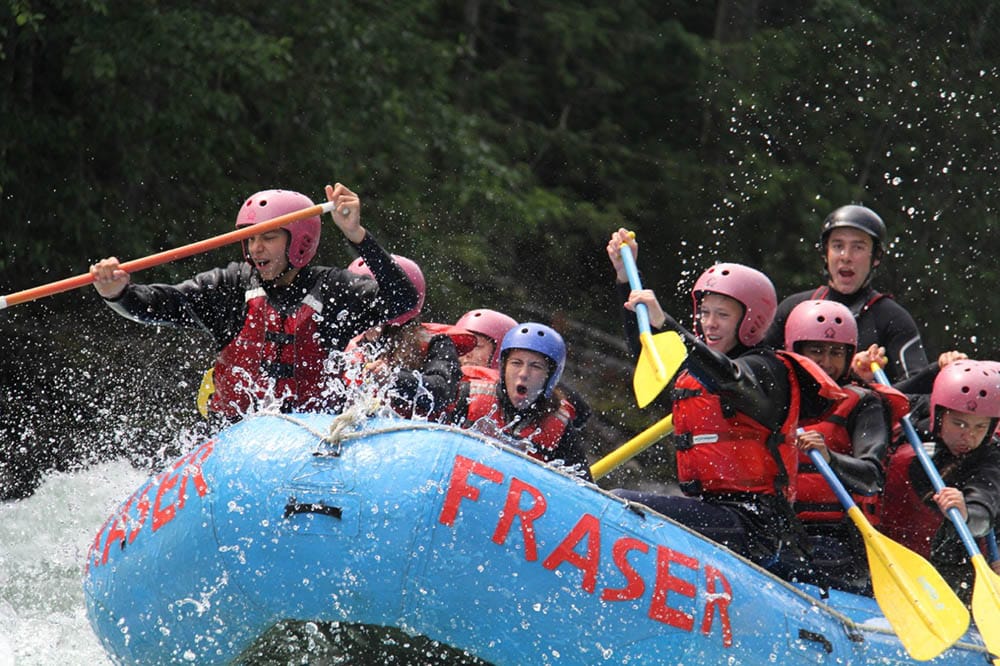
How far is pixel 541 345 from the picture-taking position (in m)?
5.48

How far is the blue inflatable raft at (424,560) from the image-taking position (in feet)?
13.7

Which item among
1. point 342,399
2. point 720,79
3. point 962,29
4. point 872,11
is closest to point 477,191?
point 720,79

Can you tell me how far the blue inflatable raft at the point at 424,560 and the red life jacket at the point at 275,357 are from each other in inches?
33.5

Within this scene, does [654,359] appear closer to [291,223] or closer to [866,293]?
[291,223]

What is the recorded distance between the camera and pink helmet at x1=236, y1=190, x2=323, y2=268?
5.28 m

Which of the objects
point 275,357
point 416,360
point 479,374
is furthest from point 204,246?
point 479,374

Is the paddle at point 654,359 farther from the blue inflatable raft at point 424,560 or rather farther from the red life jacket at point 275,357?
the red life jacket at point 275,357

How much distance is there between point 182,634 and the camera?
14.4 feet

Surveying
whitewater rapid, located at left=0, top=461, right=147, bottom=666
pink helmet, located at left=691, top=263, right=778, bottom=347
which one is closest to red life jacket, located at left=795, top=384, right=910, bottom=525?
pink helmet, located at left=691, top=263, right=778, bottom=347

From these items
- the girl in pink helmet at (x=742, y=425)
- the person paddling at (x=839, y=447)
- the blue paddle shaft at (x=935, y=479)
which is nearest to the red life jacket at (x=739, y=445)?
the girl in pink helmet at (x=742, y=425)

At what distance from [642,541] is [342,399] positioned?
1.54m

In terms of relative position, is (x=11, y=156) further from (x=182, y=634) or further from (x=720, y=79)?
(x=720, y=79)

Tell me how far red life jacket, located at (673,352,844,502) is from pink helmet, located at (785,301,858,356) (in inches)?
14.8

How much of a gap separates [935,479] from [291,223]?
2.61m
